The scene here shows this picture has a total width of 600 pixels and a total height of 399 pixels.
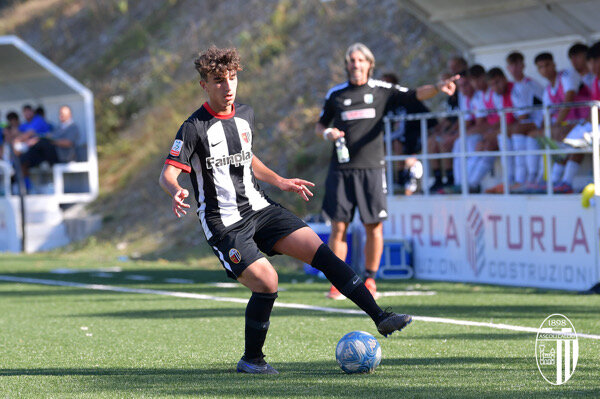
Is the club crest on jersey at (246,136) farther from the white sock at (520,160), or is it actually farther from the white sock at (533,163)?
the white sock at (520,160)

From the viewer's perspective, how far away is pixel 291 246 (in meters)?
6.27

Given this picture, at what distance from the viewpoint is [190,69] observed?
2541cm

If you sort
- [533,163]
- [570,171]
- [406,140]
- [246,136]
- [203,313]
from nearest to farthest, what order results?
[246,136] → [203,313] → [570,171] → [533,163] → [406,140]

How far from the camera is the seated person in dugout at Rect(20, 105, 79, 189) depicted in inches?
813

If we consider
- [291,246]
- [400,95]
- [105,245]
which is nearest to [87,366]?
[291,246]

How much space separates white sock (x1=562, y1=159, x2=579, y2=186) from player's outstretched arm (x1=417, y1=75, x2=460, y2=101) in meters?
2.72

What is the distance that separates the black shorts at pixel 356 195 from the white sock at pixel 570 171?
2325 millimetres

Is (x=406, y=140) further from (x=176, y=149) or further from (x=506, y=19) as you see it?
(x=176, y=149)

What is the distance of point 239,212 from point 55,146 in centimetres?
1555

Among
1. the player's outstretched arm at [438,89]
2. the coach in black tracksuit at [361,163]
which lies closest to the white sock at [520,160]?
the coach in black tracksuit at [361,163]

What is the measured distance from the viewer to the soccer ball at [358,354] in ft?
19.4

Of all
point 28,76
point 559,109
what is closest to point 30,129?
point 28,76

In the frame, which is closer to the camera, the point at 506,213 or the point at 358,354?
the point at 358,354

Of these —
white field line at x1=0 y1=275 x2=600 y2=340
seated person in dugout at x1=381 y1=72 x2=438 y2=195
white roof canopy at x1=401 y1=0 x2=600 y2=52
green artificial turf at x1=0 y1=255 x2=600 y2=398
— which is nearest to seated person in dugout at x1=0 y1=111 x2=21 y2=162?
white field line at x1=0 y1=275 x2=600 y2=340
